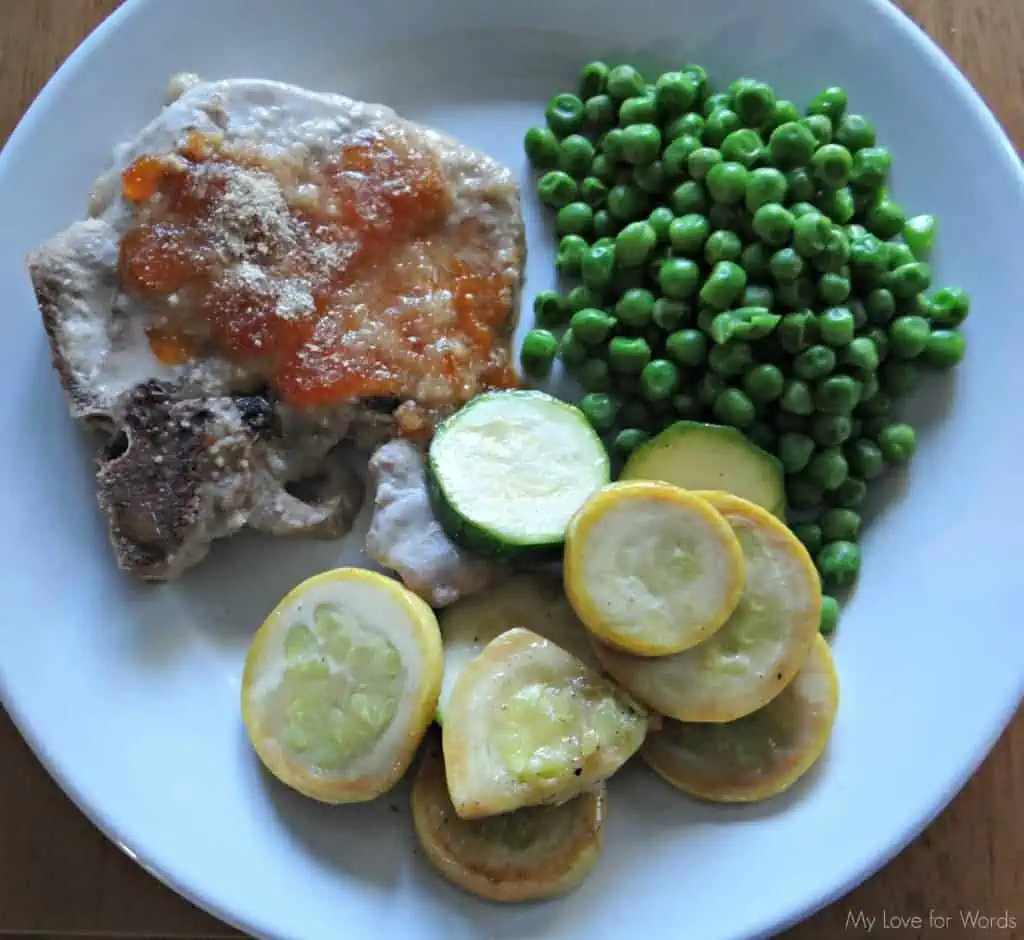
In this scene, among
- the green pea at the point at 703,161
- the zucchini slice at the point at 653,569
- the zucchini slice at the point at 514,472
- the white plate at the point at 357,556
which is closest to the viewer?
the zucchini slice at the point at 653,569

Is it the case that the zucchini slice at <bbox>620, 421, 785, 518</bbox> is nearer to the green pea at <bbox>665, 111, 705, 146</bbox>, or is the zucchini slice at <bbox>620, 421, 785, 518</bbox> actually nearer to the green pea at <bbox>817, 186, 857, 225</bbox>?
the green pea at <bbox>817, 186, 857, 225</bbox>

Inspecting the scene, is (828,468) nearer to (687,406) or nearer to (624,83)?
(687,406)

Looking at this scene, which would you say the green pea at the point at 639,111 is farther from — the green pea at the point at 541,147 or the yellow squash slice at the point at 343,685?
the yellow squash slice at the point at 343,685

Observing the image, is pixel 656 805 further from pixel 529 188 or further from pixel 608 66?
pixel 608 66

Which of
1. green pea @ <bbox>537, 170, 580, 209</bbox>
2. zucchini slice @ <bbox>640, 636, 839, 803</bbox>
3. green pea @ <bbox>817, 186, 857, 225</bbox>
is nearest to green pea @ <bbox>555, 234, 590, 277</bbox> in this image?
green pea @ <bbox>537, 170, 580, 209</bbox>

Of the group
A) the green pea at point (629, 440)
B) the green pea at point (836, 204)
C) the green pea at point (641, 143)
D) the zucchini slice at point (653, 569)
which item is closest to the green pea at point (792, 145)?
the green pea at point (836, 204)

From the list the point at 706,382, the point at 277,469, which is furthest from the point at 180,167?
the point at 706,382

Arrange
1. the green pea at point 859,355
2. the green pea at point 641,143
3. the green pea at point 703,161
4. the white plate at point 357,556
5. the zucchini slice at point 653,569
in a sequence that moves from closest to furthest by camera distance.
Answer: the zucchini slice at point 653,569 < the white plate at point 357,556 < the green pea at point 859,355 < the green pea at point 703,161 < the green pea at point 641,143
